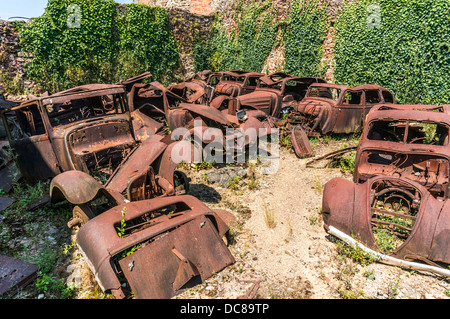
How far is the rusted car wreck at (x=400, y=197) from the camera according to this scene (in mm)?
3031

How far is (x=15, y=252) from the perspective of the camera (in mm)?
3633

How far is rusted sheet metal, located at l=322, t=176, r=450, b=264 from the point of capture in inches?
118

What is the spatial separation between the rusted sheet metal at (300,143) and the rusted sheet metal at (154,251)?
4054 mm

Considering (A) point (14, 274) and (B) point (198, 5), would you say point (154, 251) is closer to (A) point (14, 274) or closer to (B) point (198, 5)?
(A) point (14, 274)

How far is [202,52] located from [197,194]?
42.6 ft

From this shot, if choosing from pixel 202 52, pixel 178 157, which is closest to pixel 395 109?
pixel 178 157

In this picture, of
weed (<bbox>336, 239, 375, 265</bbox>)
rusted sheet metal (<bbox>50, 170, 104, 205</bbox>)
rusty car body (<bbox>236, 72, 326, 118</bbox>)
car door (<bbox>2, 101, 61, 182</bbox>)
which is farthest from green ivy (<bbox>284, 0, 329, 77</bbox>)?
rusted sheet metal (<bbox>50, 170, 104, 205</bbox>)

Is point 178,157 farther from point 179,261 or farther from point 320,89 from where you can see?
point 320,89

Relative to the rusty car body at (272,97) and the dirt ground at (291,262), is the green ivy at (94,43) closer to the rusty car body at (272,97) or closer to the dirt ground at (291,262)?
the rusty car body at (272,97)

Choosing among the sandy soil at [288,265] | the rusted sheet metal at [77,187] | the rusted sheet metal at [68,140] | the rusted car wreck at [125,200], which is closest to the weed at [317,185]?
the sandy soil at [288,265]

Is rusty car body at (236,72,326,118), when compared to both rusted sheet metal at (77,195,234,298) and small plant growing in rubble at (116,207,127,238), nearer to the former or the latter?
rusted sheet metal at (77,195,234,298)

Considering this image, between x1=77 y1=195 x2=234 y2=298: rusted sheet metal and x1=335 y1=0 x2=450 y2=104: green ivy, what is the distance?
9.16m

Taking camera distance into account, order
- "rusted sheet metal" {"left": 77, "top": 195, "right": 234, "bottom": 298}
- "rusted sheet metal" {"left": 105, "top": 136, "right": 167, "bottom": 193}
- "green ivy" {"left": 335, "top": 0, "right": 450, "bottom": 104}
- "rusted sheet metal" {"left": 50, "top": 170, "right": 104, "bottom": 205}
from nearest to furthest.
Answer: "rusted sheet metal" {"left": 77, "top": 195, "right": 234, "bottom": 298} < "rusted sheet metal" {"left": 50, "top": 170, "right": 104, "bottom": 205} < "rusted sheet metal" {"left": 105, "top": 136, "right": 167, "bottom": 193} < "green ivy" {"left": 335, "top": 0, "right": 450, "bottom": 104}

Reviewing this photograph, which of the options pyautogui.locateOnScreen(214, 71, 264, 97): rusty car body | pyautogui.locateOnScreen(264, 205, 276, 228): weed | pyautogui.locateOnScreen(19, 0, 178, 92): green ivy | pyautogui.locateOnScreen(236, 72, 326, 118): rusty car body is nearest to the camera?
pyautogui.locateOnScreen(264, 205, 276, 228): weed
